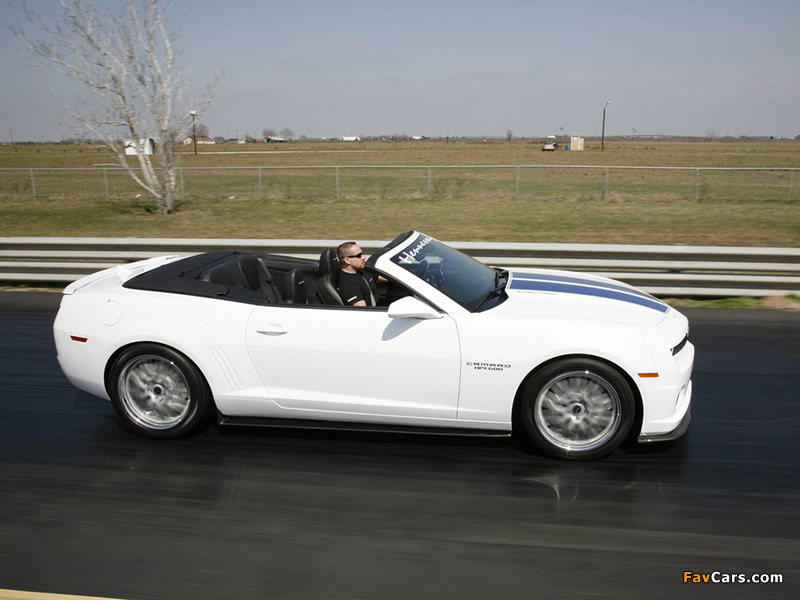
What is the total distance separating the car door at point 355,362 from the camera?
4.61m

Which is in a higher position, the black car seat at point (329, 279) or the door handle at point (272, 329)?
the black car seat at point (329, 279)

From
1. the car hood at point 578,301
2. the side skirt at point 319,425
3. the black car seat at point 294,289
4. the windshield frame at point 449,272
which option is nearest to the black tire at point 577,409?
→ the car hood at point 578,301

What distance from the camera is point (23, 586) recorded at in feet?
11.0

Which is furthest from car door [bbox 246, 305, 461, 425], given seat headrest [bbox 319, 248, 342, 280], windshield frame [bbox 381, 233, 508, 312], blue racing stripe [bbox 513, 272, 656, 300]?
blue racing stripe [bbox 513, 272, 656, 300]

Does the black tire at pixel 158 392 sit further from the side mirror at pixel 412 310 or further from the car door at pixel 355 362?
the side mirror at pixel 412 310

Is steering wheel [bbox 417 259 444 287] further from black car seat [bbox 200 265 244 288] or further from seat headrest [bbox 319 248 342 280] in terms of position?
black car seat [bbox 200 265 244 288]

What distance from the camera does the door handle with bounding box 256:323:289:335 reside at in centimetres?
479

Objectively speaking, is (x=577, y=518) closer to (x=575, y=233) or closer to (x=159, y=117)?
(x=575, y=233)

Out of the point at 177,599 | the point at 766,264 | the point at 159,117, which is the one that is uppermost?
the point at 159,117

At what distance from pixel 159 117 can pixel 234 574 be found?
19702 millimetres

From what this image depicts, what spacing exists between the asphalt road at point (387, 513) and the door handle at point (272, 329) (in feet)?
2.75

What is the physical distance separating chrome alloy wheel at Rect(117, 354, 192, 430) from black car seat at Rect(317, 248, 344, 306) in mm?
1182

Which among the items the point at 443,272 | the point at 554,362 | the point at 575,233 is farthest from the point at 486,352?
the point at 575,233

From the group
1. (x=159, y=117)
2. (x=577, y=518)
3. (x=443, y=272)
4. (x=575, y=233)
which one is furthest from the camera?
(x=159, y=117)
